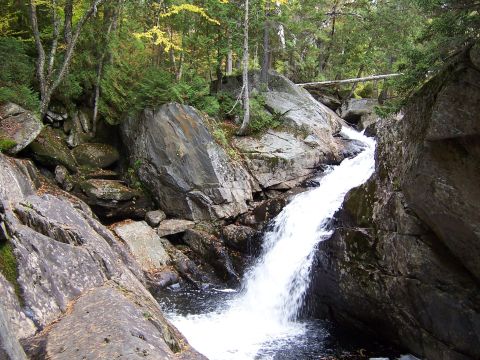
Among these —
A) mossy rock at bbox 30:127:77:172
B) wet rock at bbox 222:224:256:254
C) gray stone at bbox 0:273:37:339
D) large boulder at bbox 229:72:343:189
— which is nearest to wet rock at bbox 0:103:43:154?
mossy rock at bbox 30:127:77:172

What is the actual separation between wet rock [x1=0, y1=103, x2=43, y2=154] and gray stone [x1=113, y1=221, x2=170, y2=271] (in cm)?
405

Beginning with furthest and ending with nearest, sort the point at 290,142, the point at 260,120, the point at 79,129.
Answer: the point at 260,120 < the point at 290,142 < the point at 79,129

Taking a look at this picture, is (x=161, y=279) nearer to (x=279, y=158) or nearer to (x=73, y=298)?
(x=73, y=298)

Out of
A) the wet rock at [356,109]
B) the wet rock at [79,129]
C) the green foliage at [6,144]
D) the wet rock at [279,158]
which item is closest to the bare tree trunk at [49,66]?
the wet rock at [79,129]

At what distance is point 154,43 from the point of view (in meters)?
16.7

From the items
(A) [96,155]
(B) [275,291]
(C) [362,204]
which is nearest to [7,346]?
(C) [362,204]

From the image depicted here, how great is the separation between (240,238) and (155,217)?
332cm

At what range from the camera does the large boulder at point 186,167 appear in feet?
47.8

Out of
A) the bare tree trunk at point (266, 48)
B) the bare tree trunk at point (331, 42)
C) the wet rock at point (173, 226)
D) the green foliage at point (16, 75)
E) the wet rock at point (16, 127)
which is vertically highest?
the bare tree trunk at point (331, 42)

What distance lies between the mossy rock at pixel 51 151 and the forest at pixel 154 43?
0.96 meters

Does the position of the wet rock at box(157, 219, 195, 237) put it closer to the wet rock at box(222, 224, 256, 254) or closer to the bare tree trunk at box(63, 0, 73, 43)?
the wet rock at box(222, 224, 256, 254)

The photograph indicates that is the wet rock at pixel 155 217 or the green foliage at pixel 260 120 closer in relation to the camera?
the wet rock at pixel 155 217

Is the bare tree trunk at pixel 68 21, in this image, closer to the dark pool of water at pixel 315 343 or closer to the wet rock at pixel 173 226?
the wet rock at pixel 173 226

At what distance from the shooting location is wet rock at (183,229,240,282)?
519 inches
